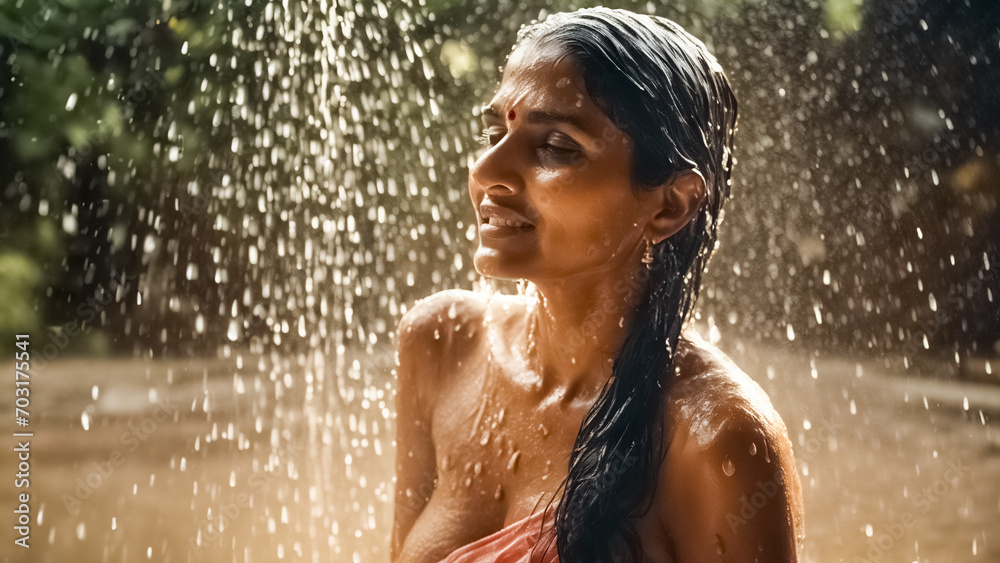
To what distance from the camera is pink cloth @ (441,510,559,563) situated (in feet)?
4.68

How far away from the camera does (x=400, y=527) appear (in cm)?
184

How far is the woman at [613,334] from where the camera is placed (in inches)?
53.5

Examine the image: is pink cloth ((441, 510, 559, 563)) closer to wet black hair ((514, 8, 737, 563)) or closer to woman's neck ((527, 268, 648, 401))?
wet black hair ((514, 8, 737, 563))

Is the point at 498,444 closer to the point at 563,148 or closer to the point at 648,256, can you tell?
the point at 648,256

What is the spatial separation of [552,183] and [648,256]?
24cm

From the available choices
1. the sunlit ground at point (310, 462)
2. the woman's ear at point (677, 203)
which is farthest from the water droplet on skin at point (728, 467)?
the sunlit ground at point (310, 462)

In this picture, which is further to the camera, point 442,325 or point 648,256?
point 442,325

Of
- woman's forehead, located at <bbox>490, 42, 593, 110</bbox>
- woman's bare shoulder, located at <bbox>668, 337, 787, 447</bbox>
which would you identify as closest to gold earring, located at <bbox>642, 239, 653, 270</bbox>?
woman's bare shoulder, located at <bbox>668, 337, 787, 447</bbox>

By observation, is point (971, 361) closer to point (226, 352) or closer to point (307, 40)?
point (307, 40)

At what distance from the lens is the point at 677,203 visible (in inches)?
59.6

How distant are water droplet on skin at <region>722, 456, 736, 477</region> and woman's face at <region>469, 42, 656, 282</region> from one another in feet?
1.24

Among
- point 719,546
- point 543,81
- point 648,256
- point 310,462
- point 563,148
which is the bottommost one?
point 310,462

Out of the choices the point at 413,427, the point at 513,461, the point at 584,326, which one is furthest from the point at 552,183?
the point at 413,427

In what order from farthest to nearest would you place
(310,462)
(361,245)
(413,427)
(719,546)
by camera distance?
1. (361,245)
2. (310,462)
3. (413,427)
4. (719,546)
